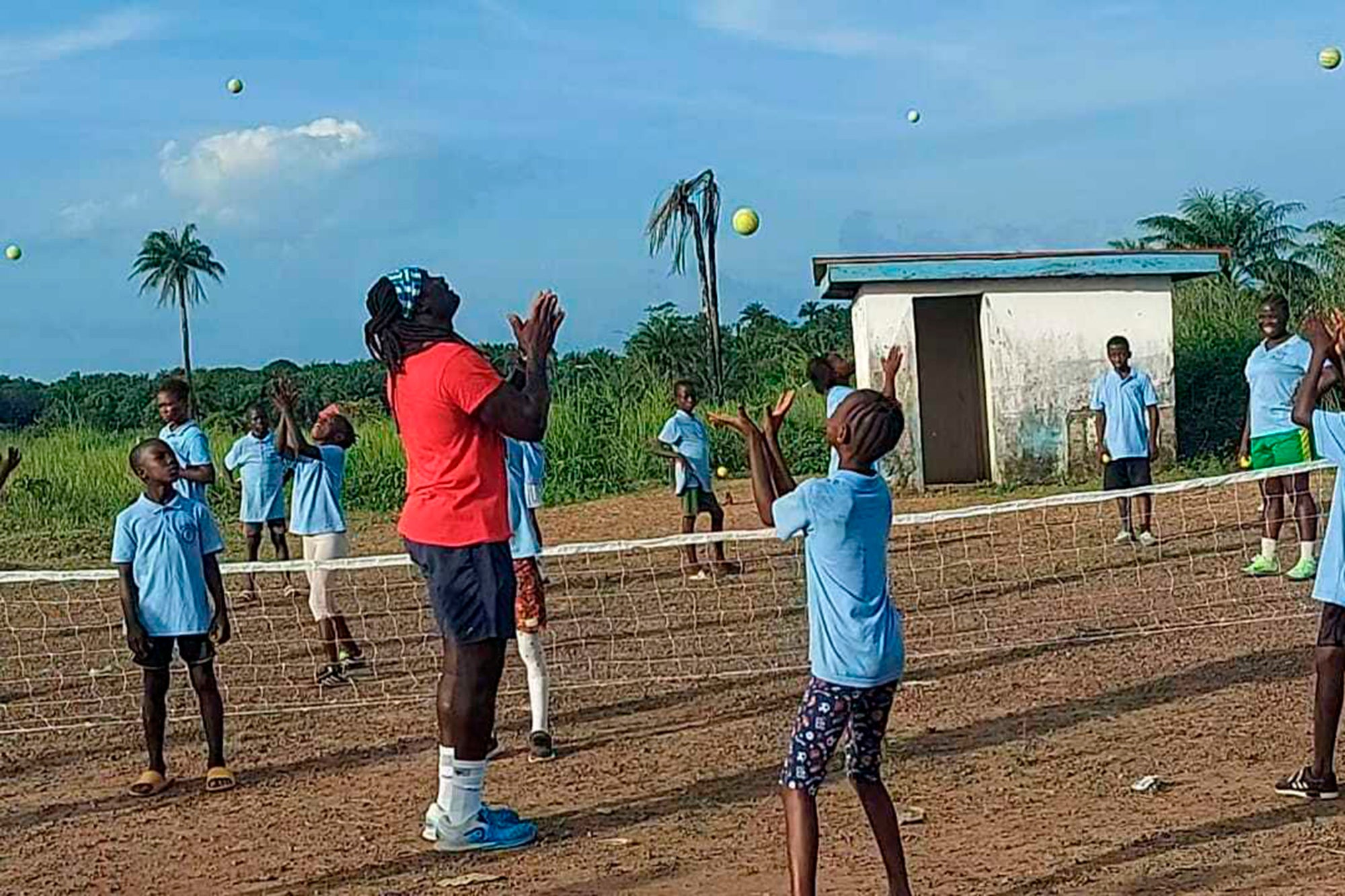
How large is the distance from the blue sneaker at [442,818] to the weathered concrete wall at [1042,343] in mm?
14596

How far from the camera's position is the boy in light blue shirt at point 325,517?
10.2 metres

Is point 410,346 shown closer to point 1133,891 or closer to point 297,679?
point 1133,891

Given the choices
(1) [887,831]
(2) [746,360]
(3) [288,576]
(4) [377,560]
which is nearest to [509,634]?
(1) [887,831]

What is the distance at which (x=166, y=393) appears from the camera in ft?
29.8

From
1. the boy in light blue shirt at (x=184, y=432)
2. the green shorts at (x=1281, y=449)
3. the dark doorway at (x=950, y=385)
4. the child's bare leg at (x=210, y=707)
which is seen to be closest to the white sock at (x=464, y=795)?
the child's bare leg at (x=210, y=707)

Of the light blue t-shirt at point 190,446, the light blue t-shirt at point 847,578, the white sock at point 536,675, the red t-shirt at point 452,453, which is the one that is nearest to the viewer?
the light blue t-shirt at point 847,578

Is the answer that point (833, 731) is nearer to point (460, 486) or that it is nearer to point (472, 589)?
point (472, 589)

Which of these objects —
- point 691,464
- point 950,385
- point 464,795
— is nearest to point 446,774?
point 464,795

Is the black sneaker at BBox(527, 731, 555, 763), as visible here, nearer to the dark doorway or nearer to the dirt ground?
the dirt ground

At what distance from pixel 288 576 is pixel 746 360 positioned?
661 inches

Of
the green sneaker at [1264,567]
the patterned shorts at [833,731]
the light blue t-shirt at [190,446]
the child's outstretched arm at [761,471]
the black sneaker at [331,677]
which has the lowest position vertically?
the black sneaker at [331,677]

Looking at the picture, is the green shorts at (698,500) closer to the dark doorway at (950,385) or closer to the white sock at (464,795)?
the white sock at (464,795)

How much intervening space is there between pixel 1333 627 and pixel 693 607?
6.88 metres

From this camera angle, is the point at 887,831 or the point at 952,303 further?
the point at 952,303
